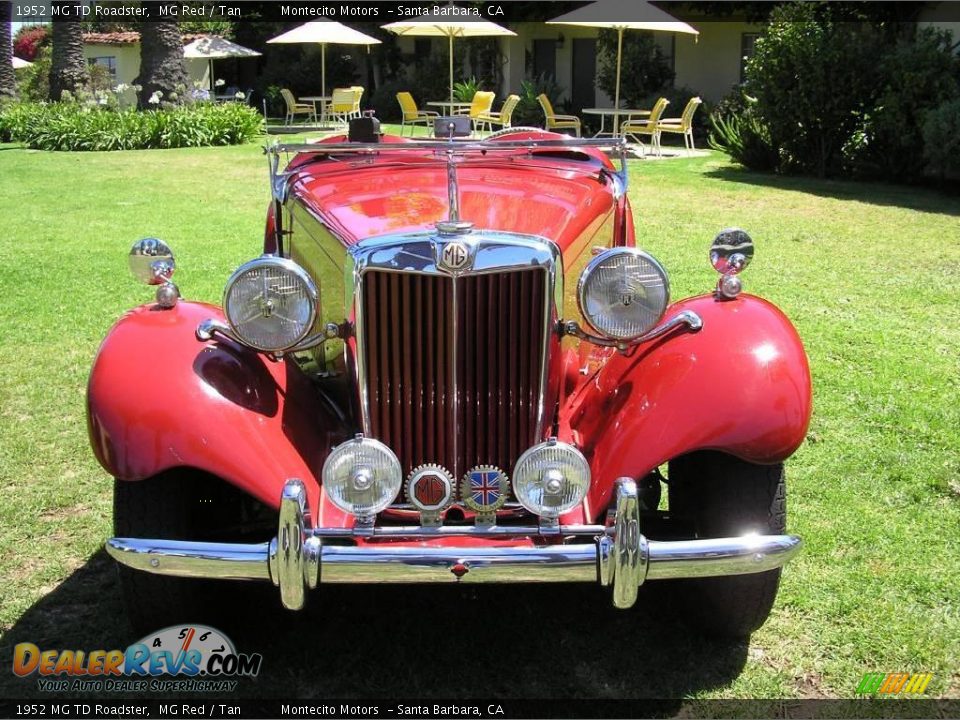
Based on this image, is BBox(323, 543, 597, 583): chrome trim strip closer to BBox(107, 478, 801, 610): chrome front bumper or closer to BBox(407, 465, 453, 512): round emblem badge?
BBox(107, 478, 801, 610): chrome front bumper

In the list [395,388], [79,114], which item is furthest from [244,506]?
[79,114]

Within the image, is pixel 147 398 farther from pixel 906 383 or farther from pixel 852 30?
pixel 852 30

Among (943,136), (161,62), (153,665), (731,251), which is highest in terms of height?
(161,62)

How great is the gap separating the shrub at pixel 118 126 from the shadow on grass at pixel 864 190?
31.7 ft

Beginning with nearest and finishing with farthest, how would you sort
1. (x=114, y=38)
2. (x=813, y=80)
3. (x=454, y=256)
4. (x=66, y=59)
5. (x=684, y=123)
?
1. (x=454, y=256)
2. (x=813, y=80)
3. (x=684, y=123)
4. (x=66, y=59)
5. (x=114, y=38)

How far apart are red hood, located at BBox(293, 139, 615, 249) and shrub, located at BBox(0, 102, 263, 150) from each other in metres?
15.0

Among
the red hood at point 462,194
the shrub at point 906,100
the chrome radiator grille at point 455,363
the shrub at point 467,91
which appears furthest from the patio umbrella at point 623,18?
the chrome radiator grille at point 455,363

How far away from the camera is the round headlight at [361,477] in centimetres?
238

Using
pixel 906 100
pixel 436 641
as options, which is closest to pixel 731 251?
pixel 436 641

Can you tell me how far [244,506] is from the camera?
3.24 metres

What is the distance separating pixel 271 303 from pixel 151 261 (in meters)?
0.63

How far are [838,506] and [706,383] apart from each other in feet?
4.83

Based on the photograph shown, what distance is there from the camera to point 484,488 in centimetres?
255

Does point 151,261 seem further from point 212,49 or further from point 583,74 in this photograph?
point 212,49
